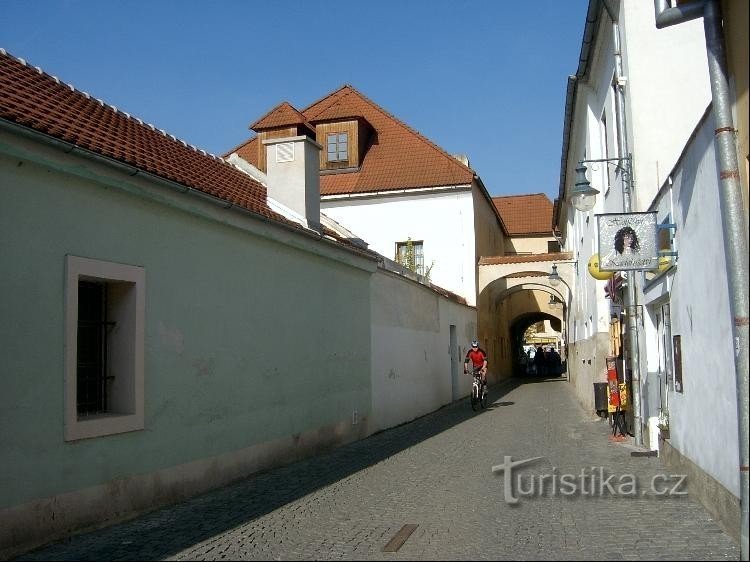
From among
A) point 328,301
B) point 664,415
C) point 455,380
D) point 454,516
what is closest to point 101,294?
point 454,516

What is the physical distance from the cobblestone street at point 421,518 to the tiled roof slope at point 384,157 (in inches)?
813

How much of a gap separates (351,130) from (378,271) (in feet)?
60.6

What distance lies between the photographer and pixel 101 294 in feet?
27.1

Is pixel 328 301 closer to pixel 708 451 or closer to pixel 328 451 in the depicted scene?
pixel 328 451

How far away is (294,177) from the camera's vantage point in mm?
15406

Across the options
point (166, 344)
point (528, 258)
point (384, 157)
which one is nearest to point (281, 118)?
point (384, 157)

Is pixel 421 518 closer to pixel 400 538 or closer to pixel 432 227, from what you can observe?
pixel 400 538

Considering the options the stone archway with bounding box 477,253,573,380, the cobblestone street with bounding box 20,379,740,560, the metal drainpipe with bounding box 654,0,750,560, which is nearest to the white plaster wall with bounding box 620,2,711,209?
the cobblestone street with bounding box 20,379,740,560

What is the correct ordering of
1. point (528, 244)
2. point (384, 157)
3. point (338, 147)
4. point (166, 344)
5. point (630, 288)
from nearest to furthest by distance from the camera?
1. point (166, 344)
2. point (630, 288)
3. point (384, 157)
4. point (338, 147)
5. point (528, 244)

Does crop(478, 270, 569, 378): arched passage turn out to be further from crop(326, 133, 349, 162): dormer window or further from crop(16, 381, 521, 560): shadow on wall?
crop(16, 381, 521, 560): shadow on wall

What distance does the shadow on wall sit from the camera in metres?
6.61

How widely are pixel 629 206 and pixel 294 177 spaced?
615 cm

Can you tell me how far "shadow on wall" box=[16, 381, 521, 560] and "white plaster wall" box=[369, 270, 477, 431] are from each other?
2.93 meters

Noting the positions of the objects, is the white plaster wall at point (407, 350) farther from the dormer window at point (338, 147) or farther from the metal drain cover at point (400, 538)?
the dormer window at point (338, 147)
